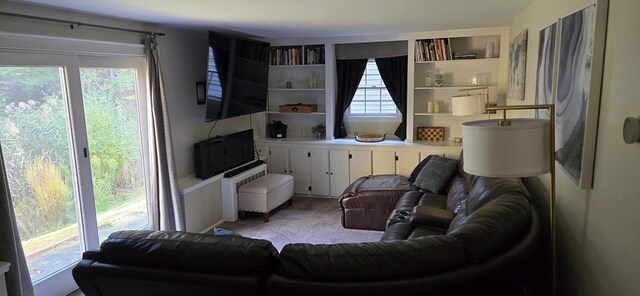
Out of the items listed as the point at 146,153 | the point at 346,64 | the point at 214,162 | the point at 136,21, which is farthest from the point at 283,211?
the point at 136,21

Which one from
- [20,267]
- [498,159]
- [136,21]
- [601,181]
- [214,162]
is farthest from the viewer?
[214,162]

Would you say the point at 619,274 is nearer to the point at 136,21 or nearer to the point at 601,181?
the point at 601,181

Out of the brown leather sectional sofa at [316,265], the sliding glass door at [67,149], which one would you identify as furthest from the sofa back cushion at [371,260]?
the sliding glass door at [67,149]

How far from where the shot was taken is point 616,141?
1.32 metres

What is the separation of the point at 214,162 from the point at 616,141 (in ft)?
13.0

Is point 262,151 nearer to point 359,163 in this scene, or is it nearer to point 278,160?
point 278,160

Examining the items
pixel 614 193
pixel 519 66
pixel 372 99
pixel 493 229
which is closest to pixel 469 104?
pixel 519 66

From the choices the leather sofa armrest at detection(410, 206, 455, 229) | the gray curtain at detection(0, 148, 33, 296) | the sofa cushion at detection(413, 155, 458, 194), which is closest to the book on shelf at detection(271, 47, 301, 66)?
the sofa cushion at detection(413, 155, 458, 194)

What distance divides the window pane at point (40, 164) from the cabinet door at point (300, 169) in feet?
9.45

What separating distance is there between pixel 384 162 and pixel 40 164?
365 centimetres

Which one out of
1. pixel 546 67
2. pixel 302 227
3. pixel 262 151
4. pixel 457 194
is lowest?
pixel 302 227

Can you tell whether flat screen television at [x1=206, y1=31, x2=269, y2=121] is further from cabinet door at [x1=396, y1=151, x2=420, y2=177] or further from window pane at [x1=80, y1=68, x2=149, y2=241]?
cabinet door at [x1=396, y1=151, x2=420, y2=177]

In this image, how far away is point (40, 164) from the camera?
9.92ft

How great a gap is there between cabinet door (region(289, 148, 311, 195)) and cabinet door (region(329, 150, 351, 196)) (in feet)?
1.10
